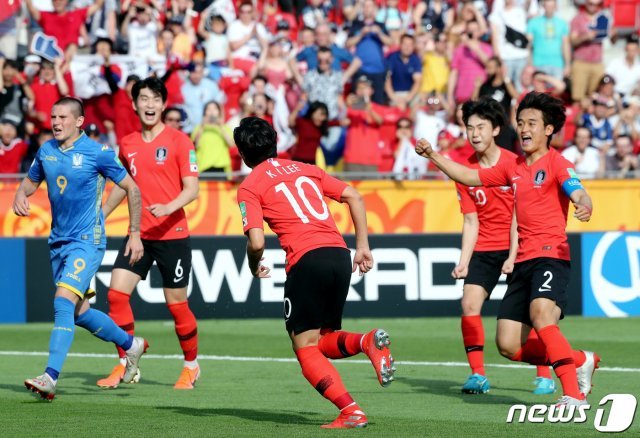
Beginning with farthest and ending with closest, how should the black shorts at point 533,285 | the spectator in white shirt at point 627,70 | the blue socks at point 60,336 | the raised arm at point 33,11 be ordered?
the spectator in white shirt at point 627,70, the raised arm at point 33,11, the blue socks at point 60,336, the black shorts at point 533,285

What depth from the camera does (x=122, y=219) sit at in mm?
17031

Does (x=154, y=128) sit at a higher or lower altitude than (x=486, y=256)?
higher

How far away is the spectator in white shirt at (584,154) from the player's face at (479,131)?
9455 mm

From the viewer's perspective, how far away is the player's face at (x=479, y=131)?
403 inches

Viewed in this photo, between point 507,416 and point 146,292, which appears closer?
point 507,416

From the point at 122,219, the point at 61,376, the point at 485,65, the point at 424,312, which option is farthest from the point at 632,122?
the point at 61,376

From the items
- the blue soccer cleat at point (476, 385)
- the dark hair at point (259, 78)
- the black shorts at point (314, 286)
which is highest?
the dark hair at point (259, 78)

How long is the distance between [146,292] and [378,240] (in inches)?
125

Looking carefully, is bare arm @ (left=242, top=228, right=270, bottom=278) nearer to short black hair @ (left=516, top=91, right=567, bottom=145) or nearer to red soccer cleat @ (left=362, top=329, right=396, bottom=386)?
red soccer cleat @ (left=362, top=329, right=396, bottom=386)

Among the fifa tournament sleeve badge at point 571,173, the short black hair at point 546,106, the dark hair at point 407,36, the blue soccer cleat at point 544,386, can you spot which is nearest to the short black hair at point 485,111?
the short black hair at point 546,106

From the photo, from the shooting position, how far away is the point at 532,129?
350 inches

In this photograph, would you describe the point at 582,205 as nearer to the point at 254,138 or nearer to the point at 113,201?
the point at 254,138

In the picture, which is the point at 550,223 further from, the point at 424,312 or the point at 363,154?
the point at 363,154

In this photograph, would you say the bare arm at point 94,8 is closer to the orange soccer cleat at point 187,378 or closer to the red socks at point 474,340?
the orange soccer cleat at point 187,378
